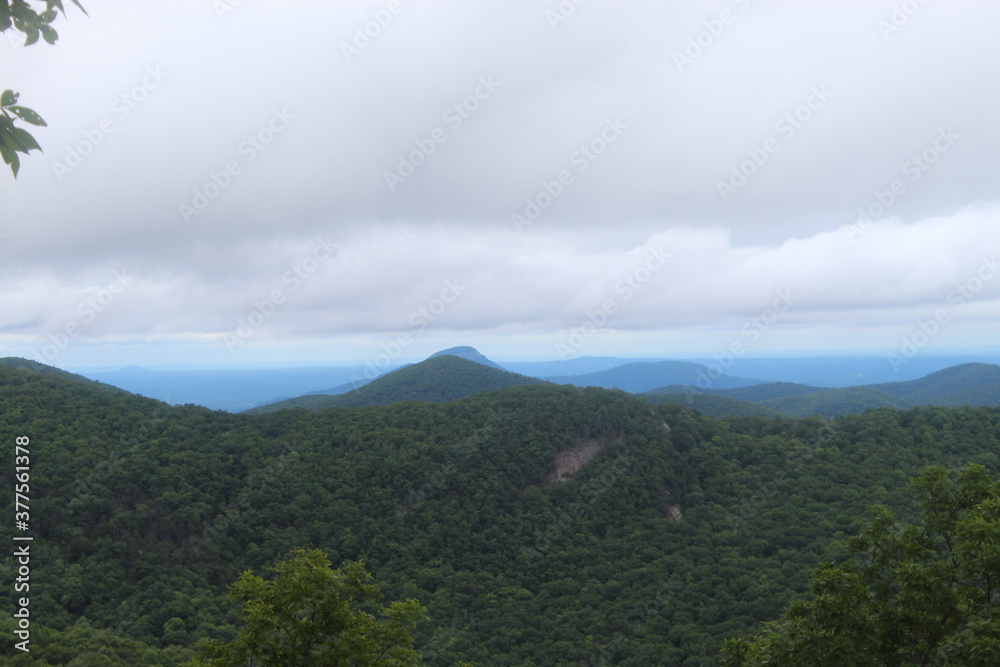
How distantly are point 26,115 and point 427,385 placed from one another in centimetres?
13116

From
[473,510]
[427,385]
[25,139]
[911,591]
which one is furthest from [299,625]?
[427,385]

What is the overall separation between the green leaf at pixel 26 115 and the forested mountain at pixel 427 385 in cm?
11868

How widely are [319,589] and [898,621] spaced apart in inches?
436

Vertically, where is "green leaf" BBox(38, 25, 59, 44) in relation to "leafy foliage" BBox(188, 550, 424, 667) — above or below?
above

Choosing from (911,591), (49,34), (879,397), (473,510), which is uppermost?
(49,34)

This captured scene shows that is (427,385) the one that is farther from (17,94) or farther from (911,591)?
(17,94)

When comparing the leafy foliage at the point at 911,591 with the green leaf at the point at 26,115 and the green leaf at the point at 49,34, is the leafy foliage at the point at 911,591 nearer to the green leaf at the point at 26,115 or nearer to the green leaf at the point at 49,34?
the green leaf at the point at 26,115

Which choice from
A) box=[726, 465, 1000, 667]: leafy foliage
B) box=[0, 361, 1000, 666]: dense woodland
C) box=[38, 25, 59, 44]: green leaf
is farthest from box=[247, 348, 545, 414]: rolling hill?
box=[38, 25, 59, 44]: green leaf

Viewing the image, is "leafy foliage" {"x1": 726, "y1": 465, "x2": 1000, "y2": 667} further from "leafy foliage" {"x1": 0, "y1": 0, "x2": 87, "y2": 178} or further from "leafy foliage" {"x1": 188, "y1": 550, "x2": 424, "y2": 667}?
"leafy foliage" {"x1": 0, "y1": 0, "x2": 87, "y2": 178}

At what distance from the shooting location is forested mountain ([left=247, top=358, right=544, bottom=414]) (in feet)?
410

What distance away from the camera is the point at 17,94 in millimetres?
3553

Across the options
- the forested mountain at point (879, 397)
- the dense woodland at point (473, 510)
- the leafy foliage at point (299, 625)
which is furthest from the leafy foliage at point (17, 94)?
the forested mountain at point (879, 397)

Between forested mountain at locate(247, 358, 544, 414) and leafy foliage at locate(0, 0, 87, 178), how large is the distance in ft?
389

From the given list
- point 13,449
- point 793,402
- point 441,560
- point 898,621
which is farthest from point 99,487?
point 793,402
